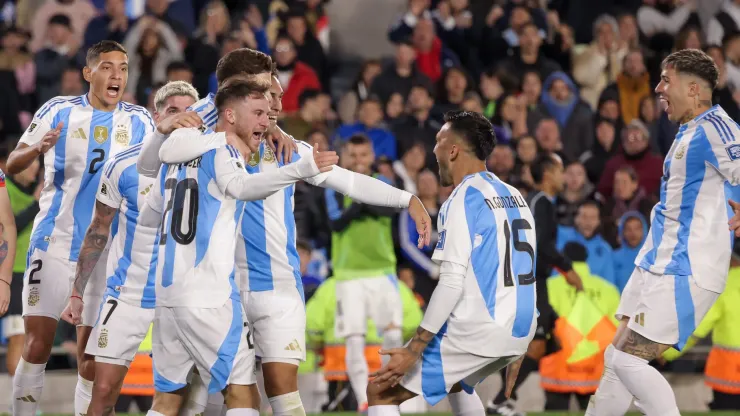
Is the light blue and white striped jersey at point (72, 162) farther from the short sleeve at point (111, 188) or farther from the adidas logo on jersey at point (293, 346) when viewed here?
the adidas logo on jersey at point (293, 346)

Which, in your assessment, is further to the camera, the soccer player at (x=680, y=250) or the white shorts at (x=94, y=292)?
the white shorts at (x=94, y=292)

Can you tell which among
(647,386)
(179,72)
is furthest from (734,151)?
(179,72)

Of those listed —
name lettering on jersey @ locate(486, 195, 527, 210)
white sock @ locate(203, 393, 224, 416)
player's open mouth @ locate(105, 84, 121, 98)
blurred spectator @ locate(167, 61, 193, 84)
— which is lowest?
white sock @ locate(203, 393, 224, 416)

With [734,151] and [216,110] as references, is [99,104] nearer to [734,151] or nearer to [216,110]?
[216,110]

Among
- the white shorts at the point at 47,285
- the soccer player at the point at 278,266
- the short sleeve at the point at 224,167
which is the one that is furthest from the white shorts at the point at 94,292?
the short sleeve at the point at 224,167

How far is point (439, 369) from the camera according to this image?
584 cm

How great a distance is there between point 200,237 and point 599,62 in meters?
9.12

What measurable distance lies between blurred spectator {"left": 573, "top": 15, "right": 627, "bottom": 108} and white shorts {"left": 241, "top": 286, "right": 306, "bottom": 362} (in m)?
8.20

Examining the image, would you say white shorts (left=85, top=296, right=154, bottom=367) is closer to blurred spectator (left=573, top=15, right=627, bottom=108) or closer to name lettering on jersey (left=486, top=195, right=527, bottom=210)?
name lettering on jersey (left=486, top=195, right=527, bottom=210)

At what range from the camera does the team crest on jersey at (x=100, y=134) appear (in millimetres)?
7352

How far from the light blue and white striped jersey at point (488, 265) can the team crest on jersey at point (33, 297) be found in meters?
→ 2.70

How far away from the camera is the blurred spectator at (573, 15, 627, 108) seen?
1362 centimetres

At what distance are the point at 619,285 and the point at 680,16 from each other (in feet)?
16.2

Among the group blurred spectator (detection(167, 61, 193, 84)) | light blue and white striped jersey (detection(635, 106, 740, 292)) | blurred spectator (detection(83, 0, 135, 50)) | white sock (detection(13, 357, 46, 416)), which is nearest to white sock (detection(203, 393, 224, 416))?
white sock (detection(13, 357, 46, 416))
